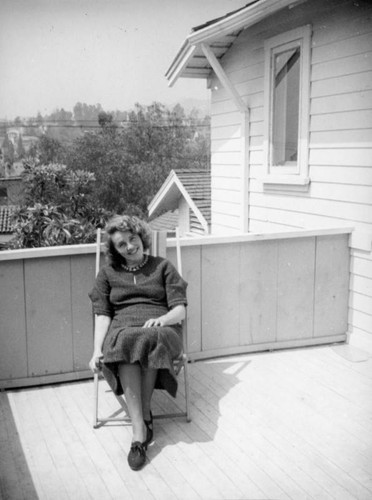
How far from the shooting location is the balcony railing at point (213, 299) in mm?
3678

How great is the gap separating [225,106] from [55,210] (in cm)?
294

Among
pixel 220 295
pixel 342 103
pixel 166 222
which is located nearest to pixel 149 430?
pixel 220 295

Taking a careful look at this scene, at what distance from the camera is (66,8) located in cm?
380

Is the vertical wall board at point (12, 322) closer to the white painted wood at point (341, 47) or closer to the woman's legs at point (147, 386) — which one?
the woman's legs at point (147, 386)

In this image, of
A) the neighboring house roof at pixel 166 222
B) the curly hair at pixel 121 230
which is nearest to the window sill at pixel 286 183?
the curly hair at pixel 121 230

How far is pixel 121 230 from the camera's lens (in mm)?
3240

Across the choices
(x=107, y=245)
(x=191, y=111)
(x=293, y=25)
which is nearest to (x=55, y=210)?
(x=293, y=25)

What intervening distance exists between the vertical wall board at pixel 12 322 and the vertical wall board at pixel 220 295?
1.30 meters

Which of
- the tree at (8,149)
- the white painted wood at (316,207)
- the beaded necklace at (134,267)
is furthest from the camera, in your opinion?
the tree at (8,149)

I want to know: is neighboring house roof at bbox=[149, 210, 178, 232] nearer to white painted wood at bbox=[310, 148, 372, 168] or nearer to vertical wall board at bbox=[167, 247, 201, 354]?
white painted wood at bbox=[310, 148, 372, 168]

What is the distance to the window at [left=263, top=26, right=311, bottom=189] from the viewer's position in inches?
203

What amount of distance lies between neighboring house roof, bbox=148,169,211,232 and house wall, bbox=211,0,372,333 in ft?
12.3

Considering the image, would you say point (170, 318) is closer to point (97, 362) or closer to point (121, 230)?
point (97, 362)

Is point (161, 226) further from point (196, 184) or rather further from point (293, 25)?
point (293, 25)
